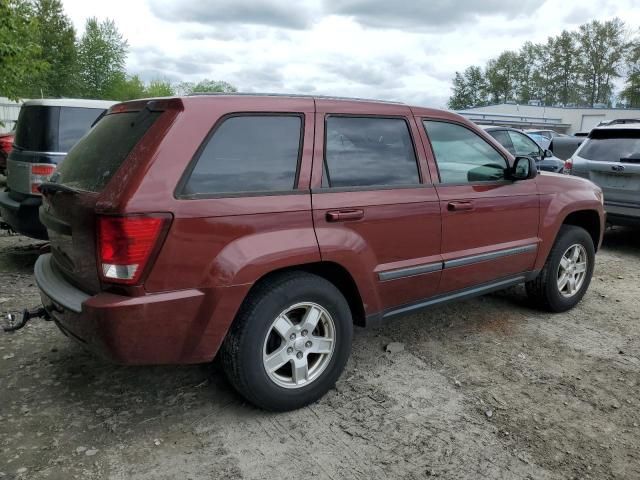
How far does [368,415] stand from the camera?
3023 mm

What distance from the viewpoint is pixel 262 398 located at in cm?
288

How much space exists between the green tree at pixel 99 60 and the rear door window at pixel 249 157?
2372 inches

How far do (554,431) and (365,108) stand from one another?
85.8 inches

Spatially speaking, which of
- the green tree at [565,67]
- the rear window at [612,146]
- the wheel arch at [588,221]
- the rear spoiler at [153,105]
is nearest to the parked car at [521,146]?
the rear window at [612,146]

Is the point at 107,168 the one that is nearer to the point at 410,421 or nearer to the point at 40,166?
the point at 410,421

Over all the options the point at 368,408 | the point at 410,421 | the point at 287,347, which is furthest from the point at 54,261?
the point at 410,421

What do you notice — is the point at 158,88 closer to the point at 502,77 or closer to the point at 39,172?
the point at 502,77

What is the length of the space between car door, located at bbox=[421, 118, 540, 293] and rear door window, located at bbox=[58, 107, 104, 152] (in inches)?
144

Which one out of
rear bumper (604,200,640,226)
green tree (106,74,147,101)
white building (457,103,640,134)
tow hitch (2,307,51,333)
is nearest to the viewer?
tow hitch (2,307,51,333)

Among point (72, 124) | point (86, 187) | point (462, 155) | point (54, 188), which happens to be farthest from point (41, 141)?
point (462, 155)

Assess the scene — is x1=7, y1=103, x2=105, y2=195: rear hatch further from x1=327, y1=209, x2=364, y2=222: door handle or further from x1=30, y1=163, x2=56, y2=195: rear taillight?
x1=327, y1=209, x2=364, y2=222: door handle

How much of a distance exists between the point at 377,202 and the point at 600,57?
3258 inches

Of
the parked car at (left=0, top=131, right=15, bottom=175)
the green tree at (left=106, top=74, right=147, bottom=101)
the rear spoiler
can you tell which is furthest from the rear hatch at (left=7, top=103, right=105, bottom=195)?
the green tree at (left=106, top=74, right=147, bottom=101)

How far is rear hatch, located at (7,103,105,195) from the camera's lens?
5.24 metres
